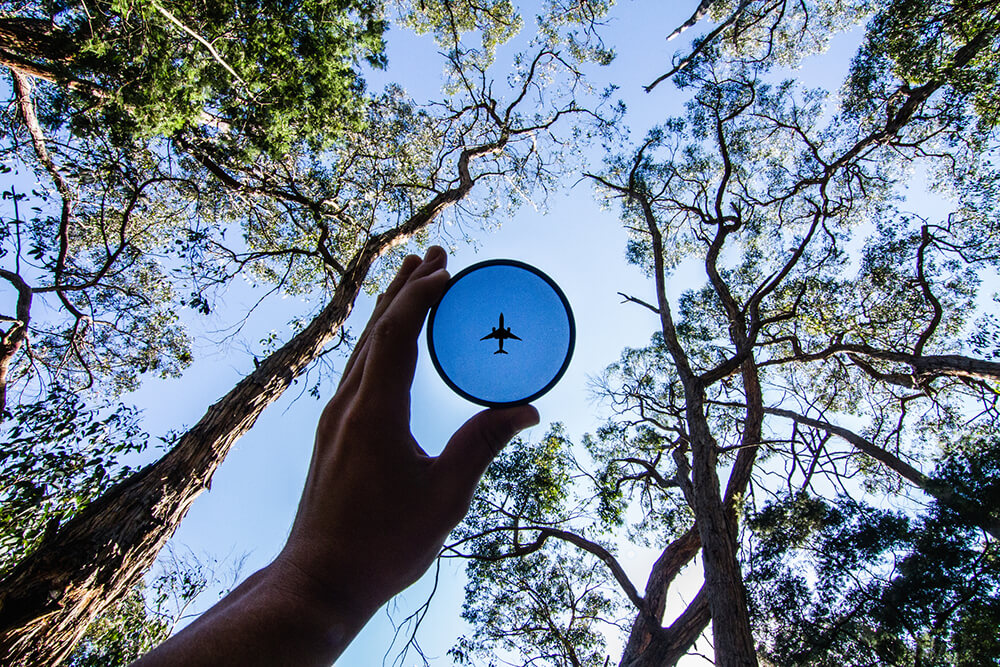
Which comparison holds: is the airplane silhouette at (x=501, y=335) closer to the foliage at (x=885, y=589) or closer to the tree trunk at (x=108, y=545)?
the tree trunk at (x=108, y=545)

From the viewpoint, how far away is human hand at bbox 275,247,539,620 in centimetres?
122

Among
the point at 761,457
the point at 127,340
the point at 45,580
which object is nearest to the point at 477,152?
the point at 127,340

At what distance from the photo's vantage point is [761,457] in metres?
9.51

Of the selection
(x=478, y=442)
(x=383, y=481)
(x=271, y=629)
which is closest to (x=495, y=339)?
(x=478, y=442)

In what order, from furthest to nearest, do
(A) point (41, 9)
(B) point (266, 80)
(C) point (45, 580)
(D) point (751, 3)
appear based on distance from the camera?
(D) point (751, 3)
(B) point (266, 80)
(A) point (41, 9)
(C) point (45, 580)

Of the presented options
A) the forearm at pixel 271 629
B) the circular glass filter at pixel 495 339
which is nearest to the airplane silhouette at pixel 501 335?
the circular glass filter at pixel 495 339

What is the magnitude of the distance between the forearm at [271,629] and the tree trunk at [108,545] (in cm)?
255

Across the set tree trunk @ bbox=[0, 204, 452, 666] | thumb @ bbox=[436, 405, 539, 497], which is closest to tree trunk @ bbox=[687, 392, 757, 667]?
thumb @ bbox=[436, 405, 539, 497]

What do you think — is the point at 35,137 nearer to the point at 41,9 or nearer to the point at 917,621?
the point at 41,9

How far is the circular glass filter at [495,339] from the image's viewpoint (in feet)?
6.50

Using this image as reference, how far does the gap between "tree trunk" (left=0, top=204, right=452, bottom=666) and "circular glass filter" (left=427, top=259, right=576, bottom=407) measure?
9.33ft

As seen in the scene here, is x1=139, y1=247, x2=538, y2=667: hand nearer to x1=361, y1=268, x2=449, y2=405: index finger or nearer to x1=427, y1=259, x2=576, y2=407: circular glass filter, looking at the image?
x1=361, y1=268, x2=449, y2=405: index finger

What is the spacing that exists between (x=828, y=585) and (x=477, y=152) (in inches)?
428

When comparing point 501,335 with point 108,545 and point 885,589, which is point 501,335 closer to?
point 108,545
